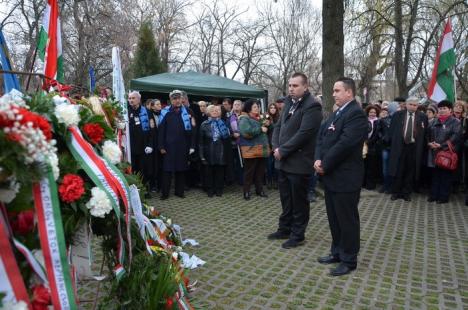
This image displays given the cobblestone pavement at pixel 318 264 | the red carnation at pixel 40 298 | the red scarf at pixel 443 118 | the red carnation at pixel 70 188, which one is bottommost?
the cobblestone pavement at pixel 318 264

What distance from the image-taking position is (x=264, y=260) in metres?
4.91

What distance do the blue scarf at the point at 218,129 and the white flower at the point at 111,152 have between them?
214 inches

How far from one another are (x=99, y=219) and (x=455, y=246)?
15.7ft

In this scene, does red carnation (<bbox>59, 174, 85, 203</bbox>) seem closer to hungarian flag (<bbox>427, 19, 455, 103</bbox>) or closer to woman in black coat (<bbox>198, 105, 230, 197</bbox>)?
woman in black coat (<bbox>198, 105, 230, 197</bbox>)

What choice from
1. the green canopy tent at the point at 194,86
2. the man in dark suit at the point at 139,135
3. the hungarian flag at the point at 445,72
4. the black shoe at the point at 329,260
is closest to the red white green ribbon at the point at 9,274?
the black shoe at the point at 329,260

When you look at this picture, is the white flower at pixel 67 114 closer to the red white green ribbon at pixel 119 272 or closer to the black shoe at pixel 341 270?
the red white green ribbon at pixel 119 272

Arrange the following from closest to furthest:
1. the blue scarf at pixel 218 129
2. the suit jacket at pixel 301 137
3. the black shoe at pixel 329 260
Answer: the black shoe at pixel 329 260 < the suit jacket at pixel 301 137 < the blue scarf at pixel 218 129

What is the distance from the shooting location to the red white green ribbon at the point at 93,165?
246 cm

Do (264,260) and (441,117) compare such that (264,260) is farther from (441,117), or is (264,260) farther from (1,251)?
(441,117)

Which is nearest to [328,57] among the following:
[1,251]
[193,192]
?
[193,192]

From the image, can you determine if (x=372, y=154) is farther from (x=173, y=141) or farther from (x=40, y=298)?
(x=40, y=298)

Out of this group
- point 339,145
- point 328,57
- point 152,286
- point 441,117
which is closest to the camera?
point 152,286

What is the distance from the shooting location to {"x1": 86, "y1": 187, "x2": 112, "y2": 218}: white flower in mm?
2412

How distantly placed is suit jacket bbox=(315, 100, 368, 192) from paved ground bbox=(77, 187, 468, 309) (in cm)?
100
